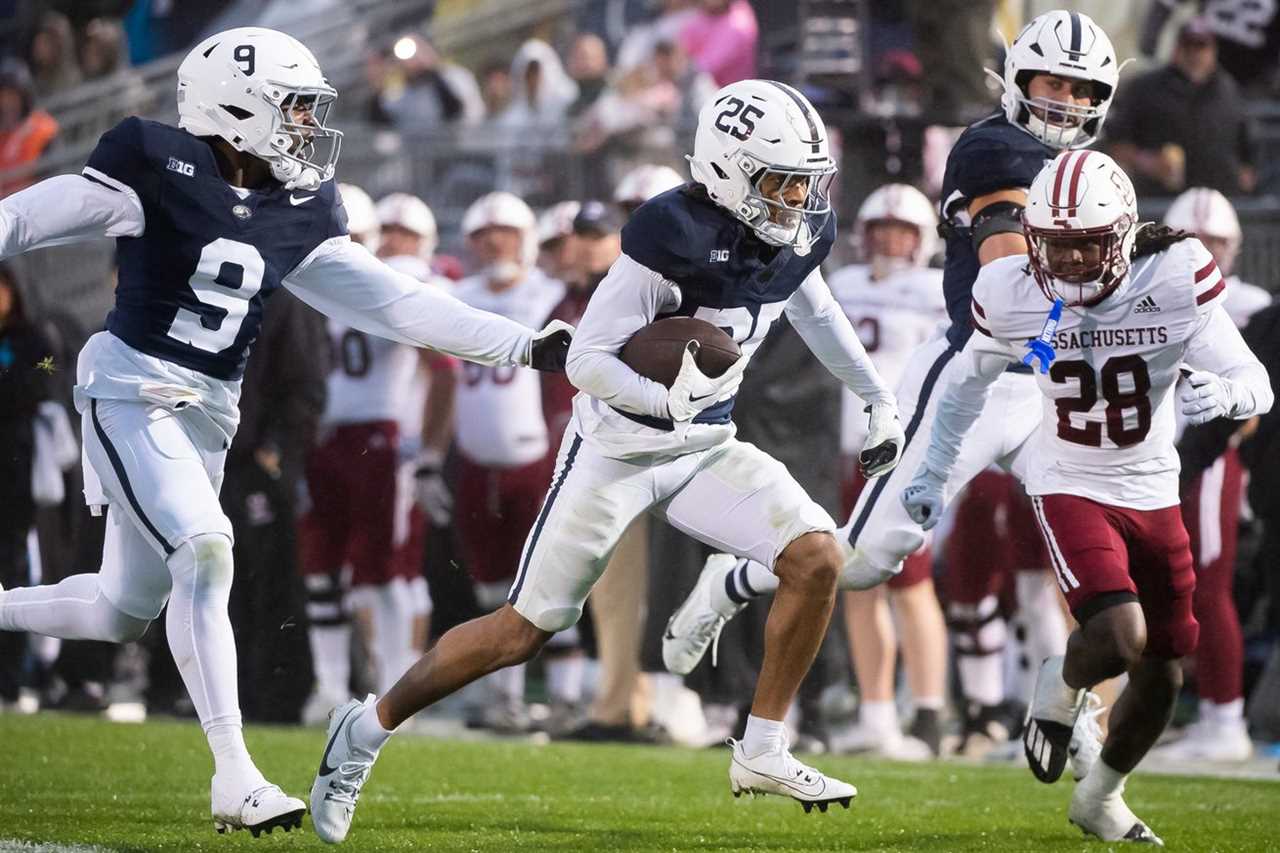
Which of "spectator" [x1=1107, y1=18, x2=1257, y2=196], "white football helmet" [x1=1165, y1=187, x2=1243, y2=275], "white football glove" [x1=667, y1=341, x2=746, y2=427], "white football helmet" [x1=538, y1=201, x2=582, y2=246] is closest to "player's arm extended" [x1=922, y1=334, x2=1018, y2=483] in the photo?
"white football glove" [x1=667, y1=341, x2=746, y2=427]

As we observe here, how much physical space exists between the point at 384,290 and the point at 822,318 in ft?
3.64

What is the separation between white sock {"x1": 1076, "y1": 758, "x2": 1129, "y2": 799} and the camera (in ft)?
17.5

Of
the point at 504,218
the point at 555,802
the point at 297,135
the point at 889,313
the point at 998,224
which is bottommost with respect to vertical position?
the point at 555,802

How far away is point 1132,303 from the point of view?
519 centimetres

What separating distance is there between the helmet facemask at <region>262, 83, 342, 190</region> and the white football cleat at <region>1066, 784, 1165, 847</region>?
7.99 ft

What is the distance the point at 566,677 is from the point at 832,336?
3.10 m

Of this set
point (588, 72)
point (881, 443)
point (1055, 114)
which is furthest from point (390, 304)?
point (588, 72)

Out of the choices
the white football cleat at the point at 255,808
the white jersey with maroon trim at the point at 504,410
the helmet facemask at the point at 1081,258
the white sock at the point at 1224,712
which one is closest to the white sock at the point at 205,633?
the white football cleat at the point at 255,808

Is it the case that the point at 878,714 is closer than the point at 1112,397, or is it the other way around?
the point at 1112,397

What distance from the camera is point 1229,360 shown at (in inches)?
204

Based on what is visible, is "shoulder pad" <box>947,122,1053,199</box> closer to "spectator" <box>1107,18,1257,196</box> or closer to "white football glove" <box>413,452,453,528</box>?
"white football glove" <box>413,452,453,528</box>

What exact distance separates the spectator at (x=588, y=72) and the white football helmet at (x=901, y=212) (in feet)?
11.6

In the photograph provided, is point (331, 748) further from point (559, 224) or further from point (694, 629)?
point (559, 224)

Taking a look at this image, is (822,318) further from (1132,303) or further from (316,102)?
(316,102)
